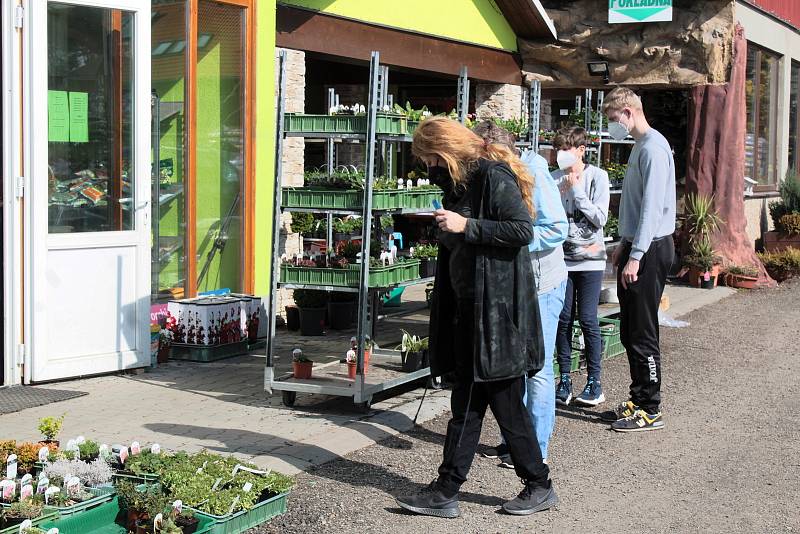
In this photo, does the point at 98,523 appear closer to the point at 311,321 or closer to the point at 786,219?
the point at 311,321

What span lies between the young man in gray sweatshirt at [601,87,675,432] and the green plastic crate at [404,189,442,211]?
1.40 metres

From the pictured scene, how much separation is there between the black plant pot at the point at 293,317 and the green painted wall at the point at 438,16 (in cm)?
284

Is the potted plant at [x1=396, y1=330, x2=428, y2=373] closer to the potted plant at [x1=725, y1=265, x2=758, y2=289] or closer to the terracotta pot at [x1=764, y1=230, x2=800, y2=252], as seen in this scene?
the potted plant at [x1=725, y1=265, x2=758, y2=289]

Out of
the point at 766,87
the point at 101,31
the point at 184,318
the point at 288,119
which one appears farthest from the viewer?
the point at 766,87

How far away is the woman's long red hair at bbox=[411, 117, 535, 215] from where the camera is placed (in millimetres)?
4996

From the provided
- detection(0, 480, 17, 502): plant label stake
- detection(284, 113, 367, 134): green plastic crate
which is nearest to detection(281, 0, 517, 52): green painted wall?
detection(284, 113, 367, 134): green plastic crate

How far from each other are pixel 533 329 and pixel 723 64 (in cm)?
1014

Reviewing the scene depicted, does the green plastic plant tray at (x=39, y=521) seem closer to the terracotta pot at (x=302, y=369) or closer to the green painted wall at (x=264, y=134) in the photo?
the terracotta pot at (x=302, y=369)

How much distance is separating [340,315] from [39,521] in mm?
6089

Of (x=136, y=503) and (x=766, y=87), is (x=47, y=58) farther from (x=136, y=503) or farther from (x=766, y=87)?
(x=766, y=87)

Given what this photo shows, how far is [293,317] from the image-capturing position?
1030cm

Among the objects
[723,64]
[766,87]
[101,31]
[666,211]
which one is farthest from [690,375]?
[766,87]

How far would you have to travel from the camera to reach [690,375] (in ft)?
28.5

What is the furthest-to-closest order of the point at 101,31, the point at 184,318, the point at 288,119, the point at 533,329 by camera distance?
the point at 184,318
the point at 101,31
the point at 288,119
the point at 533,329
